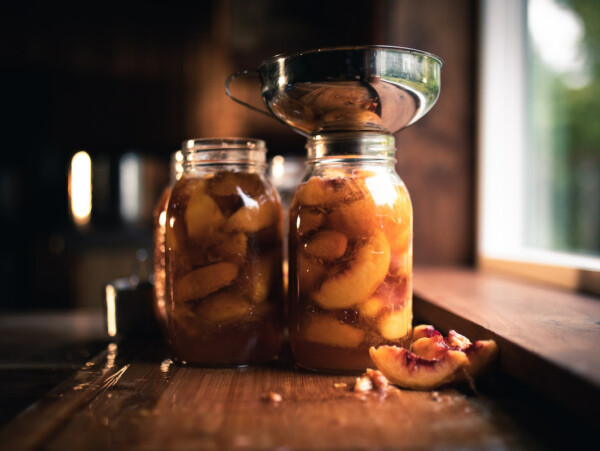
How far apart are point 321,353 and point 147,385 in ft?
0.64

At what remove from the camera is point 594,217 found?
1742 millimetres

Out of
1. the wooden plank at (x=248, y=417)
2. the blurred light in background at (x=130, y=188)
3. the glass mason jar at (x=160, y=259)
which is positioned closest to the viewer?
the wooden plank at (x=248, y=417)

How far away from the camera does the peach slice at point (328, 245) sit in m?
0.64

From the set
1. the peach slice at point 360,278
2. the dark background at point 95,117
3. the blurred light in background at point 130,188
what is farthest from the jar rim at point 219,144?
the blurred light in background at point 130,188

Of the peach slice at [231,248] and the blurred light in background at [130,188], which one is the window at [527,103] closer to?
the peach slice at [231,248]

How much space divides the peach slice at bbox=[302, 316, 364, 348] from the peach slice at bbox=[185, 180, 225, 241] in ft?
0.52

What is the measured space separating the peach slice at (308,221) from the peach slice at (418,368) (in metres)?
0.16

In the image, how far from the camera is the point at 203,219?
677 millimetres

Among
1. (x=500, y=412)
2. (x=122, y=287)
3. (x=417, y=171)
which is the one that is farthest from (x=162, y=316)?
(x=417, y=171)

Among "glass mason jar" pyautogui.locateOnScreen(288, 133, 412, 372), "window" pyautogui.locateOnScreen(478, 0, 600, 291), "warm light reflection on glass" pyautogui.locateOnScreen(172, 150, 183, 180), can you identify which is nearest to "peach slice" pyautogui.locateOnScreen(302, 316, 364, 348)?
"glass mason jar" pyautogui.locateOnScreen(288, 133, 412, 372)

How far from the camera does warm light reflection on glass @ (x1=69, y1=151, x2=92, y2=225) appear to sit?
9.72 ft

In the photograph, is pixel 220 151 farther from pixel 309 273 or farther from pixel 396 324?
pixel 396 324

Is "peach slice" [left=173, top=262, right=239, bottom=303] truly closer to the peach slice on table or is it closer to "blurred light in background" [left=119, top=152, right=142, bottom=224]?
the peach slice on table

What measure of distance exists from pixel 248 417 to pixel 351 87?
1.17 feet
